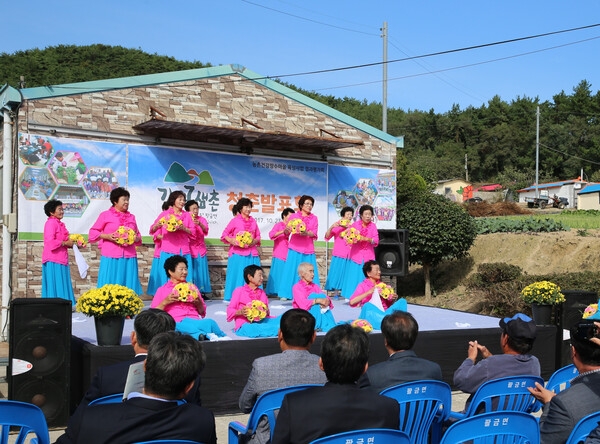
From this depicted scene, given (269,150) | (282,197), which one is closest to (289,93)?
(269,150)

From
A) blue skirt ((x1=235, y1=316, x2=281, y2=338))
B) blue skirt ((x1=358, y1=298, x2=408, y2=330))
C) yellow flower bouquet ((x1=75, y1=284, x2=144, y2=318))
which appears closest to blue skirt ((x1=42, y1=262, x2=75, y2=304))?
blue skirt ((x1=235, y1=316, x2=281, y2=338))

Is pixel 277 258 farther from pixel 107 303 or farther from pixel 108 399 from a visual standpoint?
pixel 108 399

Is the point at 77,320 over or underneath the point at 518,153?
underneath

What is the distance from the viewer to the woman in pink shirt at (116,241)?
845 centimetres

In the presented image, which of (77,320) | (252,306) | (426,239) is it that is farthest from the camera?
(426,239)

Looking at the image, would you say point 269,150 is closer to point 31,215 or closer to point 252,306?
point 31,215

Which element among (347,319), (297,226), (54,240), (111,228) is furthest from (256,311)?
(54,240)

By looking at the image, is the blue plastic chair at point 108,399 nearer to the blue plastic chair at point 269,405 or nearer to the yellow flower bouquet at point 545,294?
the blue plastic chair at point 269,405

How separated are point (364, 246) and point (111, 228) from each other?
A: 3.96 metres

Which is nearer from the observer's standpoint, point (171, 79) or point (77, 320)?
point (77, 320)

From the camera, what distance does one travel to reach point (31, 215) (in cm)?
893

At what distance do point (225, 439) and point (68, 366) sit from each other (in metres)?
1.29

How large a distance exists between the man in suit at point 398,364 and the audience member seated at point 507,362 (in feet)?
1.06

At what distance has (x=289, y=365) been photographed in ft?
10.4
